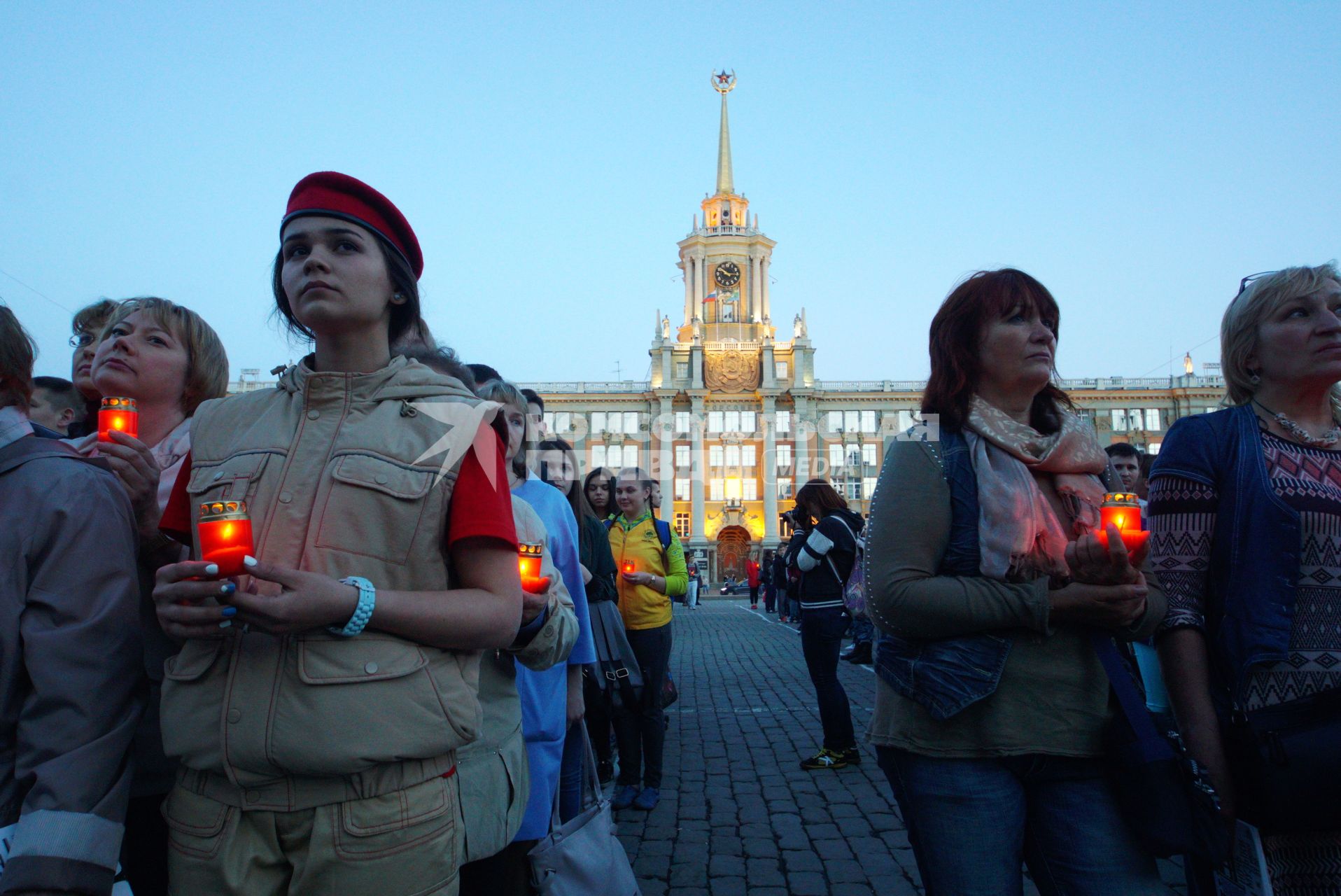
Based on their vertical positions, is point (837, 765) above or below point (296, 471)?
below

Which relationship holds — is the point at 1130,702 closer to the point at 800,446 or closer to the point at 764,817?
the point at 764,817

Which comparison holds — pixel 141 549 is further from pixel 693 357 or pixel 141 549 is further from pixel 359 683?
pixel 693 357

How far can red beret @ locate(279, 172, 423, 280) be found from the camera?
6.44 feet

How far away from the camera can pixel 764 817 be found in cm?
597

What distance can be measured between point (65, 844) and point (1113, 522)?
2.36 m

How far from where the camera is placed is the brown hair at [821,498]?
26.9 ft

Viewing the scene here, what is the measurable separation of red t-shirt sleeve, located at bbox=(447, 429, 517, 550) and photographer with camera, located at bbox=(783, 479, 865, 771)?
5.67m

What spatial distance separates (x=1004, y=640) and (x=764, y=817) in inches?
163

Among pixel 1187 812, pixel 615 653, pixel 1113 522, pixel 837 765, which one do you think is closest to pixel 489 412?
pixel 1113 522

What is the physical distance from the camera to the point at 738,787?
6.75 metres

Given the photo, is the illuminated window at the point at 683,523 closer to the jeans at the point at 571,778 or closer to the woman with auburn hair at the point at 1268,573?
the jeans at the point at 571,778

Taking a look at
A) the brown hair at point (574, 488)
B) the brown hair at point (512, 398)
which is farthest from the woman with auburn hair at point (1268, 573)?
the brown hair at point (574, 488)

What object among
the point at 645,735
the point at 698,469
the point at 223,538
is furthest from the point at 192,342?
the point at 698,469

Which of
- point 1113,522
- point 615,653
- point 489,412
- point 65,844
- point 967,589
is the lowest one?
point 615,653
